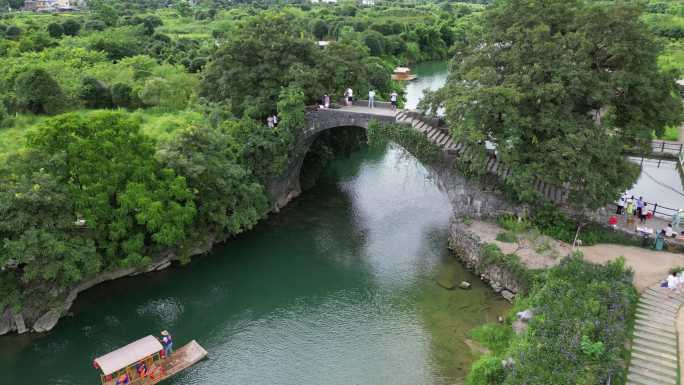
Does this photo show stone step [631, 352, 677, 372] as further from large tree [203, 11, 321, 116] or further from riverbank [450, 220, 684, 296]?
large tree [203, 11, 321, 116]

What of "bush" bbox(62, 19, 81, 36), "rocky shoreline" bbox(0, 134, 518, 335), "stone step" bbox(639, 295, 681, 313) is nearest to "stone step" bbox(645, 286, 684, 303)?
"stone step" bbox(639, 295, 681, 313)

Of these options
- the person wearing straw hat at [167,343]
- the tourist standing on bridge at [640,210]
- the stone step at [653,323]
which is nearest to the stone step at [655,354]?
the stone step at [653,323]

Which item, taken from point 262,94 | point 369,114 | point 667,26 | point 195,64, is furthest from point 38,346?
point 667,26

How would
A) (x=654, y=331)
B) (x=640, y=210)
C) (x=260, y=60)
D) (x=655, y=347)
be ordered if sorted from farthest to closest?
(x=260, y=60), (x=640, y=210), (x=654, y=331), (x=655, y=347)

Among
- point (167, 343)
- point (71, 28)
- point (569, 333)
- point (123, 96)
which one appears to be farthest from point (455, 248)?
point (71, 28)

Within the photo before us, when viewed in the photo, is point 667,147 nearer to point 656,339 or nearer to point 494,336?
point 656,339

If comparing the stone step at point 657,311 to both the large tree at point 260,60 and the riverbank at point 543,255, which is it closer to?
the riverbank at point 543,255
